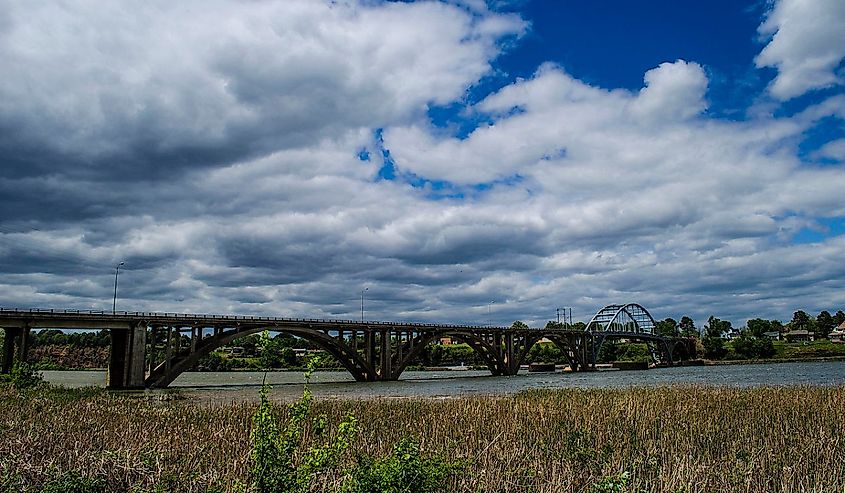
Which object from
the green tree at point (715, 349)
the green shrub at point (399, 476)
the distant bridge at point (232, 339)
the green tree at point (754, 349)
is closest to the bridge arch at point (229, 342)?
the distant bridge at point (232, 339)

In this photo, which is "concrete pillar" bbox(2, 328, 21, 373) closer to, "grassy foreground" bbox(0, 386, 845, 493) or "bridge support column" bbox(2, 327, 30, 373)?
"bridge support column" bbox(2, 327, 30, 373)

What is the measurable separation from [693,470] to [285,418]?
49.0 feet

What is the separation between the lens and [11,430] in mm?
17422

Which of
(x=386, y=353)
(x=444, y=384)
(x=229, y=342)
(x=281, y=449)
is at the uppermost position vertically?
(x=229, y=342)

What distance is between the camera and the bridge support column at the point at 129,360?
66000mm

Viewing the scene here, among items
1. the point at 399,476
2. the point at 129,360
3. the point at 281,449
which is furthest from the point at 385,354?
the point at 281,449

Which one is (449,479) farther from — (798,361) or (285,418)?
(798,361)

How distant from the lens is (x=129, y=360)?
218 ft

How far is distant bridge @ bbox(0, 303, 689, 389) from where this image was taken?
211 ft

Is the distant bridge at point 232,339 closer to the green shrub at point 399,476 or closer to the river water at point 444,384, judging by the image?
the river water at point 444,384

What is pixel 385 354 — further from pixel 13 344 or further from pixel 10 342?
pixel 10 342

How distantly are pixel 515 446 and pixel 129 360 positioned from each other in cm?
6058

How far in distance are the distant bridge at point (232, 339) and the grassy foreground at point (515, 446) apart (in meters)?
29.1

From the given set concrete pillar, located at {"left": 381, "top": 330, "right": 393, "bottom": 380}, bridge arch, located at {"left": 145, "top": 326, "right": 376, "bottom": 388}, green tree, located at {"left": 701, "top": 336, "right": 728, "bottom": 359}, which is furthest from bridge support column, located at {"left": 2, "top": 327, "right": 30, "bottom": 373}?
green tree, located at {"left": 701, "top": 336, "right": 728, "bottom": 359}
